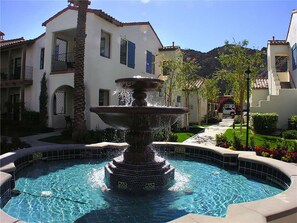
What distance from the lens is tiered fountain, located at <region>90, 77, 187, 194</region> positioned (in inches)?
218

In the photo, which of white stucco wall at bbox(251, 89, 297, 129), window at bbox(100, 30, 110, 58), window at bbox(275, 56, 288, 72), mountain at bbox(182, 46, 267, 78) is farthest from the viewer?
mountain at bbox(182, 46, 267, 78)

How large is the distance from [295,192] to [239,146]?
642 cm

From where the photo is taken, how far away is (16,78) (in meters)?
21.6

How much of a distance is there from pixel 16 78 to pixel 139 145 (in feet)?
62.5

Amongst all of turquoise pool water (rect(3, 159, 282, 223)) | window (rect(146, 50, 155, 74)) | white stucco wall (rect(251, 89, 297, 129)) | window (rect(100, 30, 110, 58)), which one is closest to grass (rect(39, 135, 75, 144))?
turquoise pool water (rect(3, 159, 282, 223))

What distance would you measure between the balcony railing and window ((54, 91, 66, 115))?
2.10 meters

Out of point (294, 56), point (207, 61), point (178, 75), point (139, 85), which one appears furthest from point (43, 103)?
point (207, 61)

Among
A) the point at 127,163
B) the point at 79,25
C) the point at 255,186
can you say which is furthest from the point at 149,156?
the point at 79,25

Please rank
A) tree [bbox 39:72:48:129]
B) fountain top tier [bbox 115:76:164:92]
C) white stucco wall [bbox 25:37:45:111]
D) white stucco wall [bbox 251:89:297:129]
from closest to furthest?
fountain top tier [bbox 115:76:164:92], white stucco wall [bbox 251:89:297:129], tree [bbox 39:72:48:129], white stucco wall [bbox 25:37:45:111]

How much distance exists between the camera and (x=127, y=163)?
20.4 ft

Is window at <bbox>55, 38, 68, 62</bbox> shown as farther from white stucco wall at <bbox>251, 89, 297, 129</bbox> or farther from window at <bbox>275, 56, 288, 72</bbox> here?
window at <bbox>275, 56, 288, 72</bbox>

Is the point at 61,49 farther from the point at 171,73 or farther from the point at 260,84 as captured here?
the point at 260,84

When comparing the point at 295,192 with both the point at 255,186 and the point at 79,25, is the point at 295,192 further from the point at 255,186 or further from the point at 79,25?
the point at 79,25

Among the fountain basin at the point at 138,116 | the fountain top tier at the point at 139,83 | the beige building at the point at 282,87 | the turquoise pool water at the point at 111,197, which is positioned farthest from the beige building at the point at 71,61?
the fountain basin at the point at 138,116
